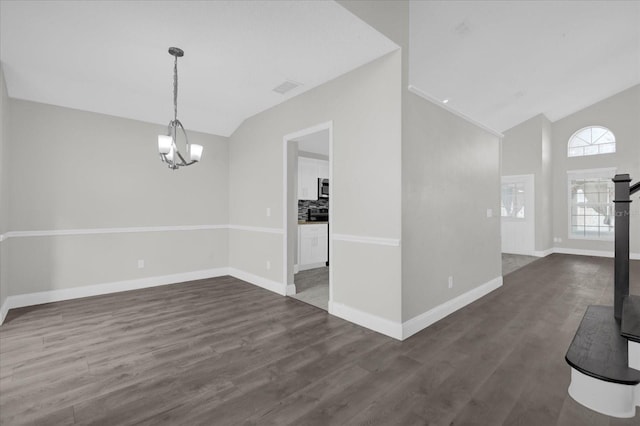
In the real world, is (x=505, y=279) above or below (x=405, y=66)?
below

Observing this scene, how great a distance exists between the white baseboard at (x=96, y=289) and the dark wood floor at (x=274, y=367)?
0.21 metres

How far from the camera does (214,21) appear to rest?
247 centimetres

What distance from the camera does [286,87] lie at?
3.70m

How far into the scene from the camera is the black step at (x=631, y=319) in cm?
173

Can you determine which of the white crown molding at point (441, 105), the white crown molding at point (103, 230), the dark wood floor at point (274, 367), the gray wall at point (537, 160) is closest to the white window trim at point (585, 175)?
the gray wall at point (537, 160)

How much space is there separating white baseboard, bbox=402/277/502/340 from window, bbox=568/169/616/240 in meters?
5.60

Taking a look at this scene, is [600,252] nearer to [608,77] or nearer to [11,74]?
[608,77]

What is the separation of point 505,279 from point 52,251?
22.8ft

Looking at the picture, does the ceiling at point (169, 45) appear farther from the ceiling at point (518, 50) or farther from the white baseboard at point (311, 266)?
the white baseboard at point (311, 266)

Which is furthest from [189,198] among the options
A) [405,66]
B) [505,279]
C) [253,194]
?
[505,279]

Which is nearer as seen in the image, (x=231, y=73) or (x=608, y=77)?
(x=231, y=73)

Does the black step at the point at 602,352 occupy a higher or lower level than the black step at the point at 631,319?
lower

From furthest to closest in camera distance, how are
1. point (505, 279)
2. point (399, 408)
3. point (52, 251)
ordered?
point (505, 279), point (52, 251), point (399, 408)

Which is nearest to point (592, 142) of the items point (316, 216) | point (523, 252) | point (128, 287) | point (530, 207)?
point (530, 207)
